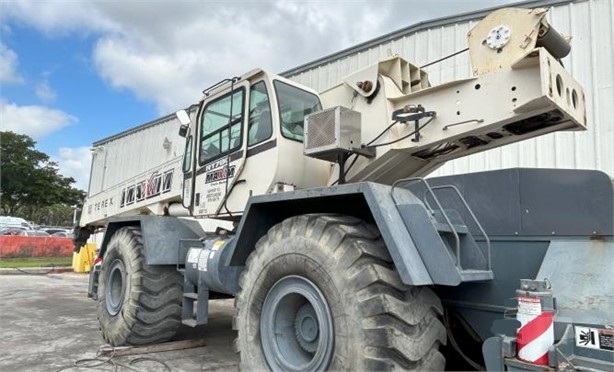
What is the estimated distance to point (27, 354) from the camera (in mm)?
5477

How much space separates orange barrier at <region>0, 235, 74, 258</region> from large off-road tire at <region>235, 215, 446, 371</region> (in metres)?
22.5

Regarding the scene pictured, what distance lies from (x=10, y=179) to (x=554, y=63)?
43.8 metres

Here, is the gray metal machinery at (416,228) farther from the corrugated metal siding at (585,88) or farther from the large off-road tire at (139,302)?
the corrugated metal siding at (585,88)

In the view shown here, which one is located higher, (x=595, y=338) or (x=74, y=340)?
(x=595, y=338)

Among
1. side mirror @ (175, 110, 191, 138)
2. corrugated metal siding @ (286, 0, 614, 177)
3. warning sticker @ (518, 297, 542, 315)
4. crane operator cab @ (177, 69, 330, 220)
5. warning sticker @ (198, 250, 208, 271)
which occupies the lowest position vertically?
warning sticker @ (518, 297, 542, 315)

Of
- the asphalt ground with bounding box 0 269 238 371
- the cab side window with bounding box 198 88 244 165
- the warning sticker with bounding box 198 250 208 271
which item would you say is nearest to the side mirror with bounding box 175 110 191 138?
the cab side window with bounding box 198 88 244 165

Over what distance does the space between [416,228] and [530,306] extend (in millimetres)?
765

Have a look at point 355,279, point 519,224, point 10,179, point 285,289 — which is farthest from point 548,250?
point 10,179

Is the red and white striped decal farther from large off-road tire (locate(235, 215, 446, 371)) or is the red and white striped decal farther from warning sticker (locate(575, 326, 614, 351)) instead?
large off-road tire (locate(235, 215, 446, 371))

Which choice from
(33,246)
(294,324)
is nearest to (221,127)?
(294,324)

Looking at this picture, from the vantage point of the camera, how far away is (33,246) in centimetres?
2244

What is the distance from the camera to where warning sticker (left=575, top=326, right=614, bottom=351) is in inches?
89.4

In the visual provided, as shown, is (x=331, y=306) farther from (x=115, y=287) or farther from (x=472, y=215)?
(x=115, y=287)

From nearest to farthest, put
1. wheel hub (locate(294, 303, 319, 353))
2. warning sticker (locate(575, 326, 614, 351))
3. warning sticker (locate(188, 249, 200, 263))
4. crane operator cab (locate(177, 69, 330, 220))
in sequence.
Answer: warning sticker (locate(575, 326, 614, 351)), wheel hub (locate(294, 303, 319, 353)), crane operator cab (locate(177, 69, 330, 220)), warning sticker (locate(188, 249, 200, 263))
